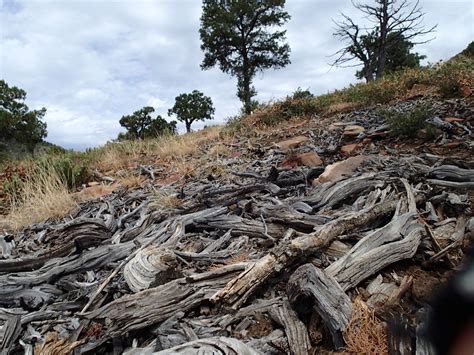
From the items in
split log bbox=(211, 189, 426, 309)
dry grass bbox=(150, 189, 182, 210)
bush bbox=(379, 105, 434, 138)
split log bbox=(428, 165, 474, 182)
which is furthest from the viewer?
bush bbox=(379, 105, 434, 138)

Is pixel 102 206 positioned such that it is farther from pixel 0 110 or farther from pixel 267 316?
pixel 0 110

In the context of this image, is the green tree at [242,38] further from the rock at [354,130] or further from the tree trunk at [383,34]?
the rock at [354,130]

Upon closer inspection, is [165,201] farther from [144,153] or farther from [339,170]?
[144,153]

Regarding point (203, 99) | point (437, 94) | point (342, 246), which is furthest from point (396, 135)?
point (203, 99)

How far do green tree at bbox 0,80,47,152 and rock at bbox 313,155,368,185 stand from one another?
82.5 ft

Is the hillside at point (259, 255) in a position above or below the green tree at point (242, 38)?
below

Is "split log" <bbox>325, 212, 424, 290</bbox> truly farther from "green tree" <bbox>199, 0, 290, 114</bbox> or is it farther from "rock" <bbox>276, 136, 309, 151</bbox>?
"green tree" <bbox>199, 0, 290, 114</bbox>

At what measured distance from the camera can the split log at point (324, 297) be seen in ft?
5.04

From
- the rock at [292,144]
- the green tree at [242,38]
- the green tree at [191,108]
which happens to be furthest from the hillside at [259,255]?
the green tree at [191,108]

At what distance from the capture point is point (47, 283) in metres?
2.56

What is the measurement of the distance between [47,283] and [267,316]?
1.82m

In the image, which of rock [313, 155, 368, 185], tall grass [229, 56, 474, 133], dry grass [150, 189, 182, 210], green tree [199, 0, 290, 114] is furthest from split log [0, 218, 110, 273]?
green tree [199, 0, 290, 114]

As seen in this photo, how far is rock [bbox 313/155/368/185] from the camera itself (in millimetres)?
3614

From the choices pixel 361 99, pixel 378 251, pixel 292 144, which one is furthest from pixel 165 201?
pixel 361 99
